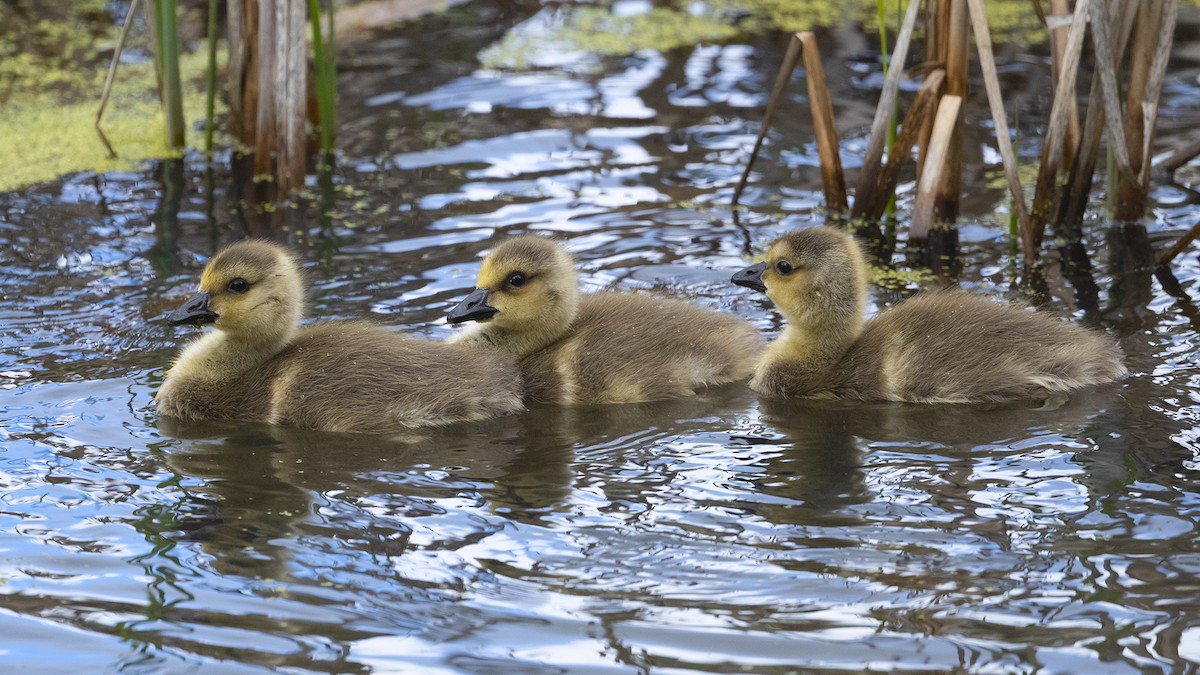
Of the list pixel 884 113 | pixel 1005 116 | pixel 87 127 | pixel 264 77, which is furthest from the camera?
pixel 87 127

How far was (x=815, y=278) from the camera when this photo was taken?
596 centimetres

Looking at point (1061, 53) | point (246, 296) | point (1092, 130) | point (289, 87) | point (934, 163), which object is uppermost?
point (1061, 53)

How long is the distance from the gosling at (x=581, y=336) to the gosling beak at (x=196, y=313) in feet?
3.07

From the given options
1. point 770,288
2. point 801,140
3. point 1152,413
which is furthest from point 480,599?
point 801,140

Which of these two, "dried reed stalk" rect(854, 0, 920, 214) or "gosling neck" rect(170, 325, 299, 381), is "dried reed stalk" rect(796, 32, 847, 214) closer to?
"dried reed stalk" rect(854, 0, 920, 214)

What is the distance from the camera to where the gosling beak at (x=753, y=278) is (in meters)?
6.09

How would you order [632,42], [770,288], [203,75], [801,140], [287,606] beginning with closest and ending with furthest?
1. [287,606]
2. [770,288]
3. [801,140]
4. [203,75]
5. [632,42]

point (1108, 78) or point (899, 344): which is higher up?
point (1108, 78)

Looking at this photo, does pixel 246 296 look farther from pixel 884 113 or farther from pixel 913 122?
pixel 913 122

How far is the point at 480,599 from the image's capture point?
13.8ft

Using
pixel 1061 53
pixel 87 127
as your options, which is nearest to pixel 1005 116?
pixel 1061 53

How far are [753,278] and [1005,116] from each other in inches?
61.6

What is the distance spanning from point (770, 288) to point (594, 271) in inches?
64.2

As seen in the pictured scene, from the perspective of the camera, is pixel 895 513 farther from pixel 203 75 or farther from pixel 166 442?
pixel 203 75
